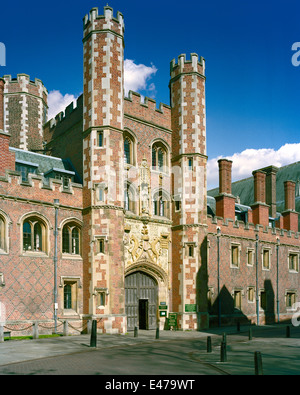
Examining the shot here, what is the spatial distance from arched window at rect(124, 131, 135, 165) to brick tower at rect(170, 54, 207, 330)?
3.31 m

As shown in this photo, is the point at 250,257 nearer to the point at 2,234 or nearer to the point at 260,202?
the point at 260,202

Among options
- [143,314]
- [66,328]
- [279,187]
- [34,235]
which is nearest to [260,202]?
[279,187]

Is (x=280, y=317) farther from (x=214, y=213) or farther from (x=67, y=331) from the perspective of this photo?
(x=67, y=331)

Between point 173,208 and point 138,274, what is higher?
point 173,208

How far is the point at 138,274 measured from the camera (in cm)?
2728

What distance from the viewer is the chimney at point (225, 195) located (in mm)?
33438

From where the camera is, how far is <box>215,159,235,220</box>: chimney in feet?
110

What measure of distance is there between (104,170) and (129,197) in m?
3.20

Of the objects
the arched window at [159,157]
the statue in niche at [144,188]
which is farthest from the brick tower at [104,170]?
the arched window at [159,157]

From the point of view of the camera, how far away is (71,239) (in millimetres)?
24422

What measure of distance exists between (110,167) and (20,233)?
5.79 metres

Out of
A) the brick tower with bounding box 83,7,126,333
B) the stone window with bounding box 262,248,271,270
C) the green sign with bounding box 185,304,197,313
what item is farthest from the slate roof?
the brick tower with bounding box 83,7,126,333

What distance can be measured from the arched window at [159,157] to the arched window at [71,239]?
22.6 ft

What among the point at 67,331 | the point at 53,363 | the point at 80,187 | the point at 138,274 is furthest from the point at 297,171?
the point at 53,363
